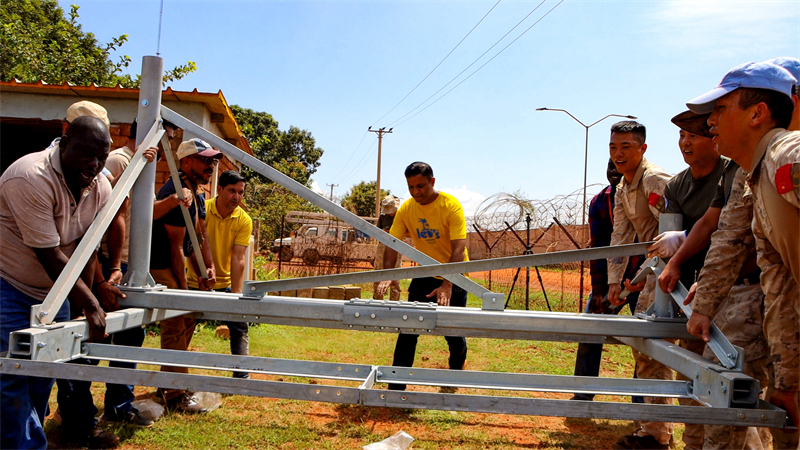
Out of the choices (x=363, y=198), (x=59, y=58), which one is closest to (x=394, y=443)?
(x=59, y=58)

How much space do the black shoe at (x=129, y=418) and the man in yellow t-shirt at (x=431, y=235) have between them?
76.2 inches

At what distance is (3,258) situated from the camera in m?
2.46

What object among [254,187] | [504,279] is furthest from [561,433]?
[254,187]

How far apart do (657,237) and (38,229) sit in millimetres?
2797

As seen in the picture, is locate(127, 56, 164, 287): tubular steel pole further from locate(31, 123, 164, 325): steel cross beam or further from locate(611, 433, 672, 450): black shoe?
locate(611, 433, 672, 450): black shoe

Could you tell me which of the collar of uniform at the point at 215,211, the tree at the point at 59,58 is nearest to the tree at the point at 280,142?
the tree at the point at 59,58

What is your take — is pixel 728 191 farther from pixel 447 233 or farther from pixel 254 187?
pixel 254 187

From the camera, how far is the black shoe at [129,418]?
355 cm

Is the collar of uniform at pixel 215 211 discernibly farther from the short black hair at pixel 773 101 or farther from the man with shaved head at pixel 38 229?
the short black hair at pixel 773 101

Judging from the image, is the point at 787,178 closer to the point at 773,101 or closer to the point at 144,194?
the point at 773,101

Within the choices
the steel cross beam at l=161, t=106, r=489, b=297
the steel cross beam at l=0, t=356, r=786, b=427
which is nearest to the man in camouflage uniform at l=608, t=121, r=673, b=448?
the steel cross beam at l=161, t=106, r=489, b=297

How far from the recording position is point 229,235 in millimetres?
4496

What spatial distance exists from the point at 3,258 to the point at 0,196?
31 centimetres

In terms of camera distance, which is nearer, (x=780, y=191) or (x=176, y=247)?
(x=780, y=191)
